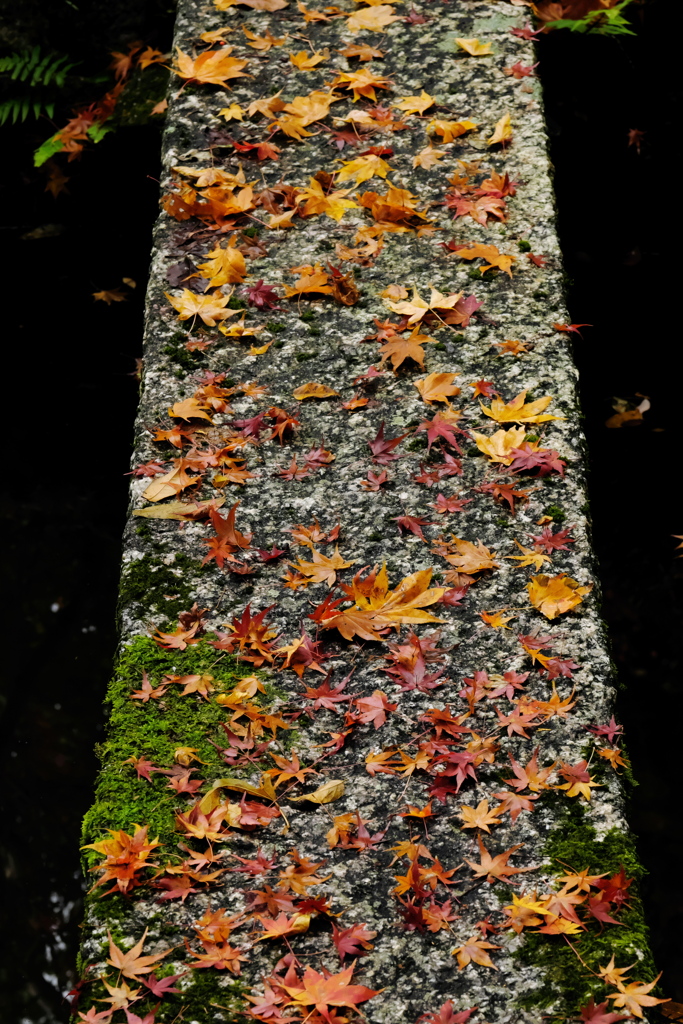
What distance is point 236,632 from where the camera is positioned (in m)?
1.88

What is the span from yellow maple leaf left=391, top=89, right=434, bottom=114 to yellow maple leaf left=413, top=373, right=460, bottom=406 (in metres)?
1.10

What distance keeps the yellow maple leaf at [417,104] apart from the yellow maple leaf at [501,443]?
1316 mm

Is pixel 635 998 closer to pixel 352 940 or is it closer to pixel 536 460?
pixel 352 940

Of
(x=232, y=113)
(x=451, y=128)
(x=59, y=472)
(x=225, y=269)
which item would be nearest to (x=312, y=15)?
(x=232, y=113)

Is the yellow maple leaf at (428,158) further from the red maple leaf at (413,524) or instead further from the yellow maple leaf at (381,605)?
the yellow maple leaf at (381,605)

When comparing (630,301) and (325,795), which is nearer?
(325,795)

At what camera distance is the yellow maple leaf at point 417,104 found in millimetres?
2764

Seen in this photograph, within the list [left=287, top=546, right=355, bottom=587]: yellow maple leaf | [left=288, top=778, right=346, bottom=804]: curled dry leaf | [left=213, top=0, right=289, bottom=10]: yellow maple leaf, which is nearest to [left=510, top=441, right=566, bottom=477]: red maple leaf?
[left=287, top=546, right=355, bottom=587]: yellow maple leaf

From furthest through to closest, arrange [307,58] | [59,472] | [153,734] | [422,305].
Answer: [59,472] → [307,58] → [422,305] → [153,734]

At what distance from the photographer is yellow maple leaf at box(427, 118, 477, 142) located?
8.84 feet

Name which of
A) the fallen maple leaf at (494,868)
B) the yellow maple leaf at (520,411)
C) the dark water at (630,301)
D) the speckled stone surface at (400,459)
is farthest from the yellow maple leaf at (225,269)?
the fallen maple leaf at (494,868)

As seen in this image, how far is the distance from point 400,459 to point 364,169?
1.10 meters

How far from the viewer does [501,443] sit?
6.95ft

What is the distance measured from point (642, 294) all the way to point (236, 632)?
2.49 meters
